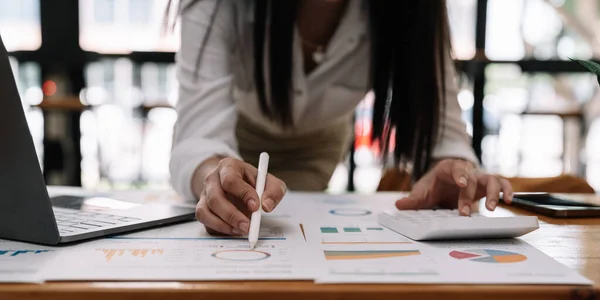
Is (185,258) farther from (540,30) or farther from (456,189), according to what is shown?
(540,30)

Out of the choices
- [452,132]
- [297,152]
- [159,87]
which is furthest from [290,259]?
[159,87]

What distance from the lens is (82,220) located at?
55 cm

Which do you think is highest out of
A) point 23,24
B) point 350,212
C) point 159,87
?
point 23,24

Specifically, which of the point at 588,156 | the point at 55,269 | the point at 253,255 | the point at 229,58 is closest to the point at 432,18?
the point at 229,58

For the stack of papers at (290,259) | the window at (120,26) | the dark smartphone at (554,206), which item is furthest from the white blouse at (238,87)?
the window at (120,26)

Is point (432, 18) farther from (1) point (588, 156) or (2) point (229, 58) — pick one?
(1) point (588, 156)

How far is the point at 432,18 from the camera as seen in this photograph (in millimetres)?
924

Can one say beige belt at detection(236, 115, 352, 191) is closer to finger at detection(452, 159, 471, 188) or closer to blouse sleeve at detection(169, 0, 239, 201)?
blouse sleeve at detection(169, 0, 239, 201)

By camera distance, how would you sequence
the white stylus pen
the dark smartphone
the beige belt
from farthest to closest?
the beige belt, the dark smartphone, the white stylus pen

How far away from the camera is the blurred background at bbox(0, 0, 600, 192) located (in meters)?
2.84

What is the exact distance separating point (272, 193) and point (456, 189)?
31cm

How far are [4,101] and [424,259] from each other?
371 millimetres

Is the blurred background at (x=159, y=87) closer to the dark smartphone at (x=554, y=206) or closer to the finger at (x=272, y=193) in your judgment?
the dark smartphone at (x=554, y=206)

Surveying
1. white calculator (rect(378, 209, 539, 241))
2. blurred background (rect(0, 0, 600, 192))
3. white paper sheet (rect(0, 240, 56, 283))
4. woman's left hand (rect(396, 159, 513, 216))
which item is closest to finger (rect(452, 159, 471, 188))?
woman's left hand (rect(396, 159, 513, 216))
